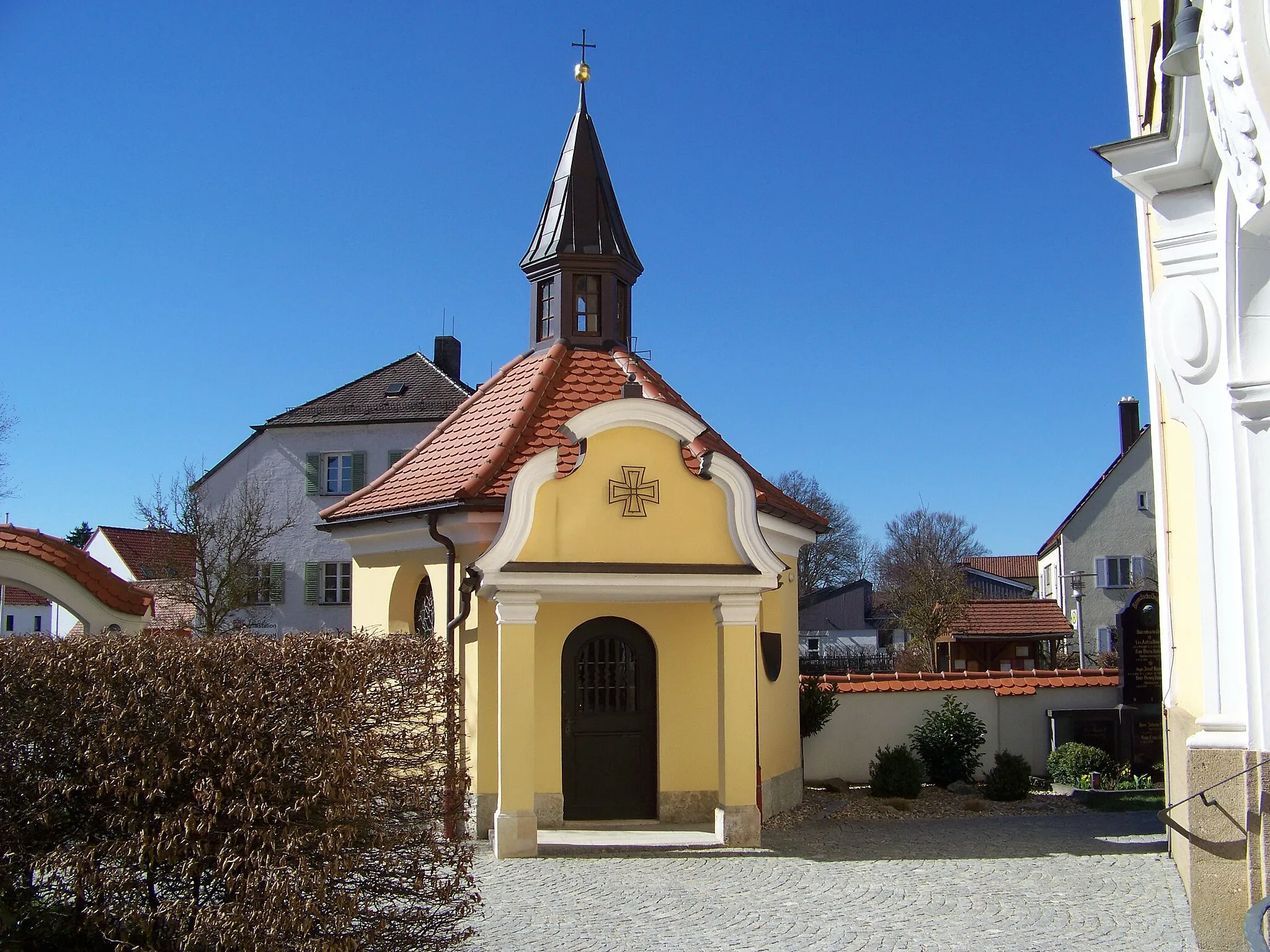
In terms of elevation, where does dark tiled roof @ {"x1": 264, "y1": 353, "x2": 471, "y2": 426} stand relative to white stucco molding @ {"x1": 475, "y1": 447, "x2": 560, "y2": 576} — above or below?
above

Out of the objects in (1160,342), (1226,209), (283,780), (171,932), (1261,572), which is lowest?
(171,932)

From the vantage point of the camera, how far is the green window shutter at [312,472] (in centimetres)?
4050

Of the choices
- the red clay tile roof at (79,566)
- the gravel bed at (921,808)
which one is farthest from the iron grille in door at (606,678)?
the red clay tile roof at (79,566)

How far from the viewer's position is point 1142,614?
1482cm

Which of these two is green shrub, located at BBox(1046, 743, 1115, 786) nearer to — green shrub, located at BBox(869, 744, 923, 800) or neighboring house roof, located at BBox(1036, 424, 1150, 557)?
green shrub, located at BBox(869, 744, 923, 800)

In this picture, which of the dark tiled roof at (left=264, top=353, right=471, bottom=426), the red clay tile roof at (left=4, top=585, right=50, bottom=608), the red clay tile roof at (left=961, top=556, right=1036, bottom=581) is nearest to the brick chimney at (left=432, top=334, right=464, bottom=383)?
the dark tiled roof at (left=264, top=353, right=471, bottom=426)

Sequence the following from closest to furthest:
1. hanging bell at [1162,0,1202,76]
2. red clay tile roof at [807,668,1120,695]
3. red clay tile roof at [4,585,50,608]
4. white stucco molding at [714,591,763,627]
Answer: hanging bell at [1162,0,1202,76]
white stucco molding at [714,591,763,627]
red clay tile roof at [807,668,1120,695]
red clay tile roof at [4,585,50,608]

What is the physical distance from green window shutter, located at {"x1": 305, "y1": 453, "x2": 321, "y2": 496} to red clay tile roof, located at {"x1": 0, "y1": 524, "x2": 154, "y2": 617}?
24.4 metres

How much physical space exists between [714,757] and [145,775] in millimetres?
7890

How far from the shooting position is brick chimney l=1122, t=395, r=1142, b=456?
41906mm

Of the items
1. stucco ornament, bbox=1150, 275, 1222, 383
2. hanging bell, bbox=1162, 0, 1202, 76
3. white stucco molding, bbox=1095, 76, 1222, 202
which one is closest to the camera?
hanging bell, bbox=1162, 0, 1202, 76

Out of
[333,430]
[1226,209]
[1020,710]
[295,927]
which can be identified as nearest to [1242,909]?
[1226,209]

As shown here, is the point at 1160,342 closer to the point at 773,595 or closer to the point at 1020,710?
the point at 773,595

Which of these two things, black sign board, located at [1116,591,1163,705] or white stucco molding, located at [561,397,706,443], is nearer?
white stucco molding, located at [561,397,706,443]
